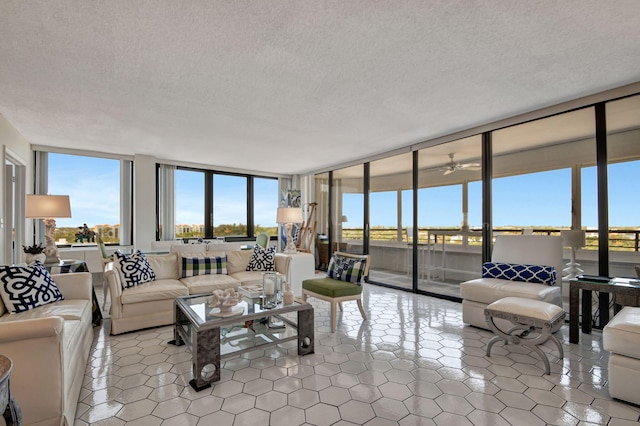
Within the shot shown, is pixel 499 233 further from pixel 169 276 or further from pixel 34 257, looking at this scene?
pixel 34 257

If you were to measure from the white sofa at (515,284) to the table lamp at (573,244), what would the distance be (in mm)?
A: 216

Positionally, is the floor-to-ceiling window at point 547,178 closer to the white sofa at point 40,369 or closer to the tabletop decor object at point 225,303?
the tabletop decor object at point 225,303

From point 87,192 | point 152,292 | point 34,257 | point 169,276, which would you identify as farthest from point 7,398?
point 87,192

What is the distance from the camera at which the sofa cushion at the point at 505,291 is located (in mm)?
2980

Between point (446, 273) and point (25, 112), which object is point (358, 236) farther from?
point (25, 112)

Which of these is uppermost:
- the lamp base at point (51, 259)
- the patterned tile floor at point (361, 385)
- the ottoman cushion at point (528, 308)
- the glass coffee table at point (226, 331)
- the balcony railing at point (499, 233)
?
the balcony railing at point (499, 233)

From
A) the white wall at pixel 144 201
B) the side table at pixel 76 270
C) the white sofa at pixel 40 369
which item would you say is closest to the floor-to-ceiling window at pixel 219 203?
the white wall at pixel 144 201

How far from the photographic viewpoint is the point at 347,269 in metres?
3.63

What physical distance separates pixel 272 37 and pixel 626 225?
3783mm

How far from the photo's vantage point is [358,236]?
6410 millimetres

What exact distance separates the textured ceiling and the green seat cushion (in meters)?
1.95

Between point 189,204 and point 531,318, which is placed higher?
point 189,204

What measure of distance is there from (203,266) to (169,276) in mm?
412

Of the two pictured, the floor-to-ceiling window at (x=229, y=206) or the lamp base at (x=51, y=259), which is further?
the floor-to-ceiling window at (x=229, y=206)
